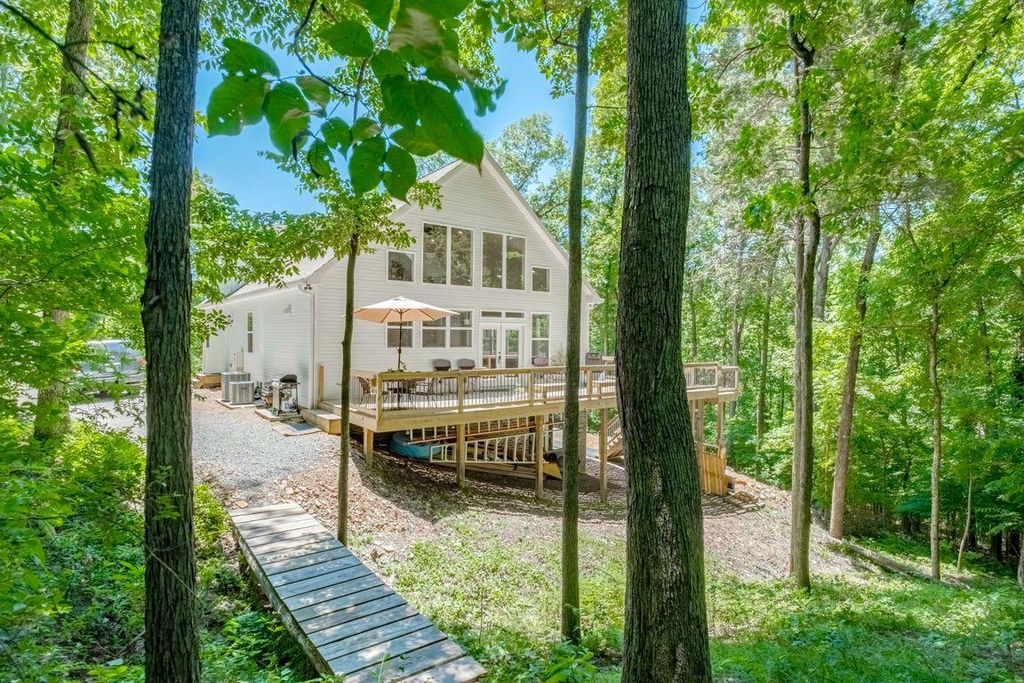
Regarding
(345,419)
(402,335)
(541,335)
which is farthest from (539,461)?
(345,419)

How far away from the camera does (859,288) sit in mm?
10750

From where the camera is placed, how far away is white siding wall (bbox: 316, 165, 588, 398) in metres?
11.3

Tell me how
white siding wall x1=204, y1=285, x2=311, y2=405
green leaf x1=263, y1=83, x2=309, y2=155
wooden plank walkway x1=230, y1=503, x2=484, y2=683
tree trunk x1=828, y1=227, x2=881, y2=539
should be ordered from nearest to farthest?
green leaf x1=263, y1=83, x2=309, y2=155 → wooden plank walkway x1=230, y1=503, x2=484, y2=683 → tree trunk x1=828, y1=227, x2=881, y2=539 → white siding wall x1=204, y1=285, x2=311, y2=405

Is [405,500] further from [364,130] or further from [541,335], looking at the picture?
[364,130]

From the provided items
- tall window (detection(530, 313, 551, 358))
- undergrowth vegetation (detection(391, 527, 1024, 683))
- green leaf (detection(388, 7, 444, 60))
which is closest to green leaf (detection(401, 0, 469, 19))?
green leaf (detection(388, 7, 444, 60))

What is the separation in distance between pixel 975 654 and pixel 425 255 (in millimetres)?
11635

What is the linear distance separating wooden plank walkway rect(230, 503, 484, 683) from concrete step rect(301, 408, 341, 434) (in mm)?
3837

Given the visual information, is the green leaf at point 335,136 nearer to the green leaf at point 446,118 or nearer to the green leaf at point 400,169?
the green leaf at point 400,169

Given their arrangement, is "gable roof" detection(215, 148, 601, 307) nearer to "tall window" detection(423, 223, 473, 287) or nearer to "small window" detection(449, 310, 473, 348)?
"tall window" detection(423, 223, 473, 287)

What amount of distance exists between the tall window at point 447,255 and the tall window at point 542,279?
7.90 ft

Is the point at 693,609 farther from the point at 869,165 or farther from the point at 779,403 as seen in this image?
the point at 779,403

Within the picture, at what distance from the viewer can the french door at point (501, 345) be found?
13648mm

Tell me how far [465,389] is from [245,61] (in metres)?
10.1

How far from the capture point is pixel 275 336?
13.3 metres
